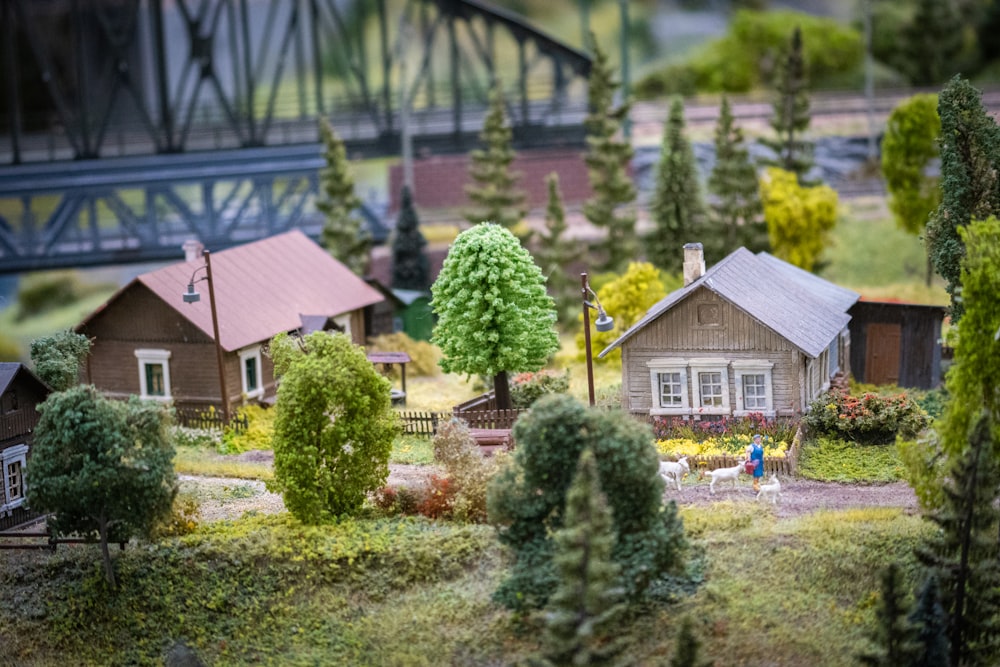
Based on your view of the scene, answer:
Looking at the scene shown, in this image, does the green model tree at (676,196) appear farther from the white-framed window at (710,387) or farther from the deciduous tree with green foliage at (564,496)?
the deciduous tree with green foliage at (564,496)

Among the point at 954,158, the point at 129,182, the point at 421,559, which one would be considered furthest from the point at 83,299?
the point at 954,158

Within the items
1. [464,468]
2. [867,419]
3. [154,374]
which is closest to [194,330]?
[154,374]

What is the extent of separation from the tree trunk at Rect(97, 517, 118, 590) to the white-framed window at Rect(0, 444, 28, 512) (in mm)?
3815

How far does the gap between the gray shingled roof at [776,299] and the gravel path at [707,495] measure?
418cm

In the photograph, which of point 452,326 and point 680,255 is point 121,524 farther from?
point 680,255

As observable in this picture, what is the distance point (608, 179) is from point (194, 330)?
18431 mm

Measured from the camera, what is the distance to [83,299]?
204 feet

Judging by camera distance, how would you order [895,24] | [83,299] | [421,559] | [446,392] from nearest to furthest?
[421,559] → [446,392] → [83,299] → [895,24]

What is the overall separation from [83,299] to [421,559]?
3598cm

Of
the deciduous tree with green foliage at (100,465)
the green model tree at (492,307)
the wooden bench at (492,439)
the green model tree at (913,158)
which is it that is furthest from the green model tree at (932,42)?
the deciduous tree with green foliage at (100,465)

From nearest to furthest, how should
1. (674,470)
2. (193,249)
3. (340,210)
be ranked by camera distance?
(674,470) → (193,249) → (340,210)

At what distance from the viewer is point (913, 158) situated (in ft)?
170

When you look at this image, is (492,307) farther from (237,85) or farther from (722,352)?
(237,85)

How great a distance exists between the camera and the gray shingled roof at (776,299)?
37406 mm
